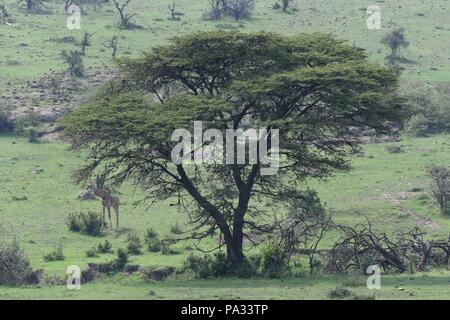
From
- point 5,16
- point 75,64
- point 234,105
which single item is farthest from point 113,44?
point 234,105

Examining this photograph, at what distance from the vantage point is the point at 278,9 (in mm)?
74375

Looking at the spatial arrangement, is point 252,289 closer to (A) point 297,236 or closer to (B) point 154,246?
(A) point 297,236

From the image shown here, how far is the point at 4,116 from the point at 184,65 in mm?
23171

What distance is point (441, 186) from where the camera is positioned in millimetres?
39500

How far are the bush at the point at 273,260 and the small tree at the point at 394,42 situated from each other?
117ft

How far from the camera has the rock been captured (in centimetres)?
4197

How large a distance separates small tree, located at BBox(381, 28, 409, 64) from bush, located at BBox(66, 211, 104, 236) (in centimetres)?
3013

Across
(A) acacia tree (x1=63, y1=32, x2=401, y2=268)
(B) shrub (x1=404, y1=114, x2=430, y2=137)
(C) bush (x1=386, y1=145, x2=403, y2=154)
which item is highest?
(A) acacia tree (x1=63, y1=32, x2=401, y2=268)

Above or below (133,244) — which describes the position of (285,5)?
above

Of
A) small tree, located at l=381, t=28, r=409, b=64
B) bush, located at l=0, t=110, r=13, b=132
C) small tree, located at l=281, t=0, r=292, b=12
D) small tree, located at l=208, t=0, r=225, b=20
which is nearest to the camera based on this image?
bush, located at l=0, t=110, r=13, b=132

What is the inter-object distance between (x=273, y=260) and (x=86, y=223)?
9.26m

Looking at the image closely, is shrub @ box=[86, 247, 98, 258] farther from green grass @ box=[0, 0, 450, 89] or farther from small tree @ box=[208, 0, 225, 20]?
small tree @ box=[208, 0, 225, 20]

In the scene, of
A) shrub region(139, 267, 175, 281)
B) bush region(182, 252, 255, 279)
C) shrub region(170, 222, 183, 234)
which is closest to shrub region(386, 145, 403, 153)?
shrub region(170, 222, 183, 234)

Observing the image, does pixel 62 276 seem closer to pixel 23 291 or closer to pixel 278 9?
pixel 23 291
